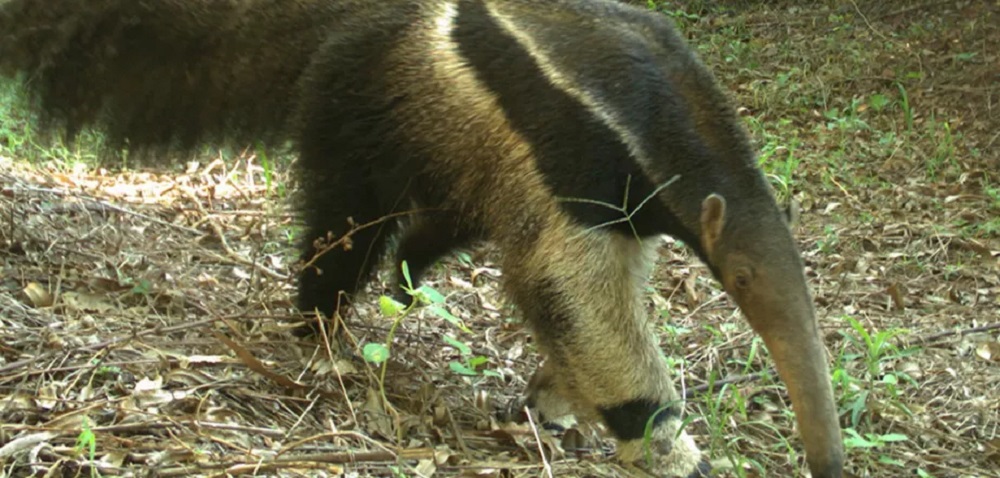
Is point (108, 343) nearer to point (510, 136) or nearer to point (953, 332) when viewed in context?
point (510, 136)

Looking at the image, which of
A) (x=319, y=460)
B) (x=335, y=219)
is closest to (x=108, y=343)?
(x=319, y=460)

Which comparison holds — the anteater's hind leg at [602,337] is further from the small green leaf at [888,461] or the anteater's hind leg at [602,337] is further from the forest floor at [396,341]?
the small green leaf at [888,461]

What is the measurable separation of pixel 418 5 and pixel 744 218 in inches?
60.5

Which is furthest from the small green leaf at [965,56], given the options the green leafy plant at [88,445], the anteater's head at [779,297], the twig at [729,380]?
the green leafy plant at [88,445]

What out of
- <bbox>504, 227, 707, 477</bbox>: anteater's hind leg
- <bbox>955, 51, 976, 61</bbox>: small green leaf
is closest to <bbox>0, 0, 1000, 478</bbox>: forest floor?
<bbox>504, 227, 707, 477</bbox>: anteater's hind leg

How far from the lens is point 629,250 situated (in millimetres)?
3938

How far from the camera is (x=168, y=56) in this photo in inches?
165

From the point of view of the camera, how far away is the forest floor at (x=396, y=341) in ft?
10.7

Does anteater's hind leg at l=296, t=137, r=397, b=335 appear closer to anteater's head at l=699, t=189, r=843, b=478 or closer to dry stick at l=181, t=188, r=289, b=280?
dry stick at l=181, t=188, r=289, b=280

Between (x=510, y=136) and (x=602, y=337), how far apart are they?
0.81 meters

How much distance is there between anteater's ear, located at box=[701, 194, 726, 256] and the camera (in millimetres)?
3439

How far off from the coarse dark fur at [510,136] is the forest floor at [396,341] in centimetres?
34

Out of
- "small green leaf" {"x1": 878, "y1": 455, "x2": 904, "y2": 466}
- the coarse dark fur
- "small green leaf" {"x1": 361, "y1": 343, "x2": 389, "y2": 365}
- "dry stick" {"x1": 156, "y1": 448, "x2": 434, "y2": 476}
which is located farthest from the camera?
"small green leaf" {"x1": 878, "y1": 455, "x2": 904, "y2": 466}

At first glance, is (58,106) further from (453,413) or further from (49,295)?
(453,413)
